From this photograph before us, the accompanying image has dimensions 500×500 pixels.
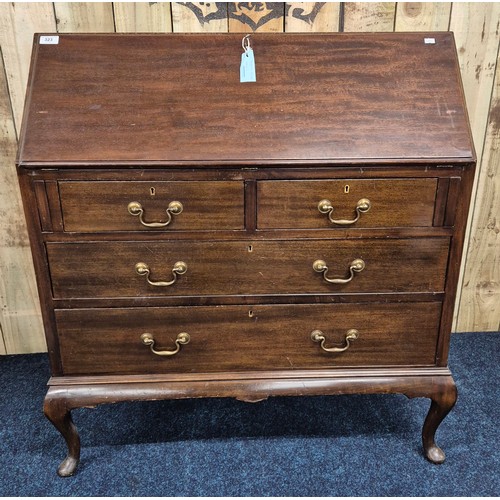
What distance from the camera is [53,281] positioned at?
1434 millimetres

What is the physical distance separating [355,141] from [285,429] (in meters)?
1.04

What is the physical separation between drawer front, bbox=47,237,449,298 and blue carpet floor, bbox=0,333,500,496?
24.0 inches

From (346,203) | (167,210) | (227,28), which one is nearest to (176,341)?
(167,210)

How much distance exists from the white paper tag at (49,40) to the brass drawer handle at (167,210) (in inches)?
22.5

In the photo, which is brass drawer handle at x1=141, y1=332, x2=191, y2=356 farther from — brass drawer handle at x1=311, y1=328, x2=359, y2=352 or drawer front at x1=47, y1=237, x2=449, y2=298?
brass drawer handle at x1=311, y1=328, x2=359, y2=352

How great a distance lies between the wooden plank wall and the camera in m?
1.83

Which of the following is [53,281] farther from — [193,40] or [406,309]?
[406,309]

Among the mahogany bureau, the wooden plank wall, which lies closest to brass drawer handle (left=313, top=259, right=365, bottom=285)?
the mahogany bureau

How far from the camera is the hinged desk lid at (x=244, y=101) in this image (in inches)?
53.7

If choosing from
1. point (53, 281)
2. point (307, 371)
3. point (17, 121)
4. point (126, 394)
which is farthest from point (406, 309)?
point (17, 121)

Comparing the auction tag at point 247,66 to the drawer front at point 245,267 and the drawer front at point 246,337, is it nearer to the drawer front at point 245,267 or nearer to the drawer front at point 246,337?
the drawer front at point 245,267

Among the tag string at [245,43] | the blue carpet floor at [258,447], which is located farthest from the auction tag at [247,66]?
the blue carpet floor at [258,447]

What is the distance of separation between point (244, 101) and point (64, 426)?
43.6 inches

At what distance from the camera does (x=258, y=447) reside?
176 centimetres
